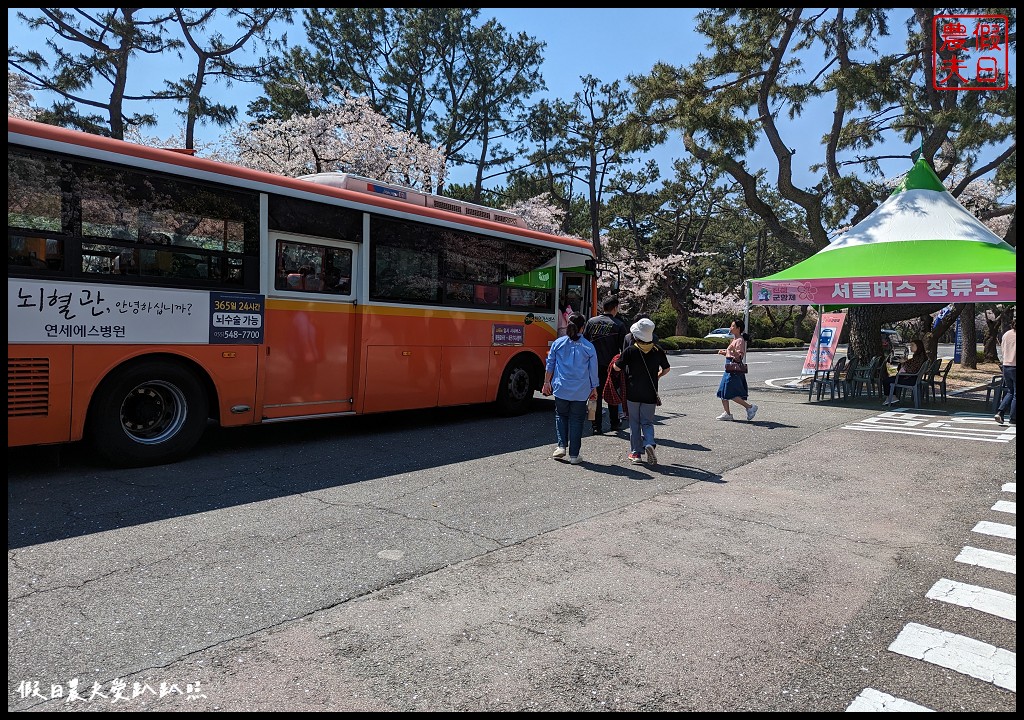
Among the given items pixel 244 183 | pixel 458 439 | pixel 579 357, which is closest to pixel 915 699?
pixel 579 357

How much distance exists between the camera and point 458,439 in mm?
8328

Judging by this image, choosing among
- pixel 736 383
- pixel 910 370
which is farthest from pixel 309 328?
pixel 910 370

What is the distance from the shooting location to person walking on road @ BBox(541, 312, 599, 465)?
23.5 feet

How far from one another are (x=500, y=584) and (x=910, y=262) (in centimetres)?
1192

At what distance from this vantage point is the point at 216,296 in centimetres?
671

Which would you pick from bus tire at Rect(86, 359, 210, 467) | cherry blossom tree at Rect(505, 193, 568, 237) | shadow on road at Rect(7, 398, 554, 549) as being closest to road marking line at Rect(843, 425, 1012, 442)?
Answer: shadow on road at Rect(7, 398, 554, 549)

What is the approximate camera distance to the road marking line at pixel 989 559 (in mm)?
4363

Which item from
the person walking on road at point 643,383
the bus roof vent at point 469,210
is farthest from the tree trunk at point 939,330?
the person walking on road at point 643,383

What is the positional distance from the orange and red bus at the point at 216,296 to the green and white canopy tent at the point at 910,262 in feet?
22.6

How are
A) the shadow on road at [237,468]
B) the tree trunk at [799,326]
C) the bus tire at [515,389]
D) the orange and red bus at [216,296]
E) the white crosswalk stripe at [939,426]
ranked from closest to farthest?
the shadow on road at [237,468], the orange and red bus at [216,296], the white crosswalk stripe at [939,426], the bus tire at [515,389], the tree trunk at [799,326]

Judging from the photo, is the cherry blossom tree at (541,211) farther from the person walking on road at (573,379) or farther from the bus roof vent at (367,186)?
the person walking on road at (573,379)

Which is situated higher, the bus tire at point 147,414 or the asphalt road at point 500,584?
the bus tire at point 147,414

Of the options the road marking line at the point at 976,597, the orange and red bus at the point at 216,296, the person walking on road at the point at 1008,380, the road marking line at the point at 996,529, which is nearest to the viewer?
the road marking line at the point at 976,597

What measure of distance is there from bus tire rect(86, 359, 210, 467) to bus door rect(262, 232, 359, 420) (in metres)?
0.80
